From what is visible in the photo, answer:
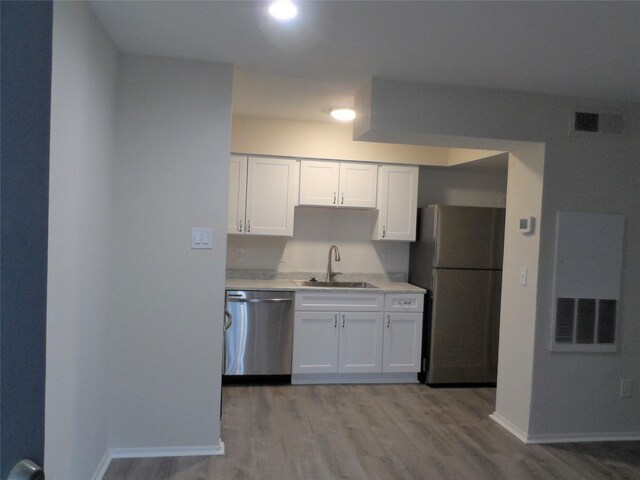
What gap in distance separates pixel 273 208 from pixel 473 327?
7.06 feet

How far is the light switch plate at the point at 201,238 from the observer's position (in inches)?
111

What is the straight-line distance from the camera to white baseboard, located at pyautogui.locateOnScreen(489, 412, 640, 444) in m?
3.31

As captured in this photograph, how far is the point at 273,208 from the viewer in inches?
175

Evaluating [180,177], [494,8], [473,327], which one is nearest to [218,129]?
[180,177]

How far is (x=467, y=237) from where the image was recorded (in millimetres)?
4391

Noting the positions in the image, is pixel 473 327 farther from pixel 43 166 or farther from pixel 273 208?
pixel 43 166

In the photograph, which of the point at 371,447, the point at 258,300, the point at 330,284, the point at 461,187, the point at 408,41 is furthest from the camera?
the point at 461,187

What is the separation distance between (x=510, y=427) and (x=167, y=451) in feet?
7.81

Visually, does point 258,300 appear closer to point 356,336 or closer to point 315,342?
point 315,342

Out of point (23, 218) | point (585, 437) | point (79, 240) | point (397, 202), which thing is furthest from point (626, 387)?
point (23, 218)

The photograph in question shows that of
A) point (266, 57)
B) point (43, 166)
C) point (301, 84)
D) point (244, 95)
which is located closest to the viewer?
point (43, 166)

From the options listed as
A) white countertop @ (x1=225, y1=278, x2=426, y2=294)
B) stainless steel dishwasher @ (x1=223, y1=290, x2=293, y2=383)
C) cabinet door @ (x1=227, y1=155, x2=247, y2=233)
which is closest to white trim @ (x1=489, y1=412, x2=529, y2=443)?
white countertop @ (x1=225, y1=278, x2=426, y2=294)

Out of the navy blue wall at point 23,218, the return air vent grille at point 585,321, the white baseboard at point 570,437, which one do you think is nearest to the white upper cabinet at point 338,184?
the return air vent grille at point 585,321

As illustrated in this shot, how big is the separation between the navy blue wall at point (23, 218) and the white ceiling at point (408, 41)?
167 centimetres
